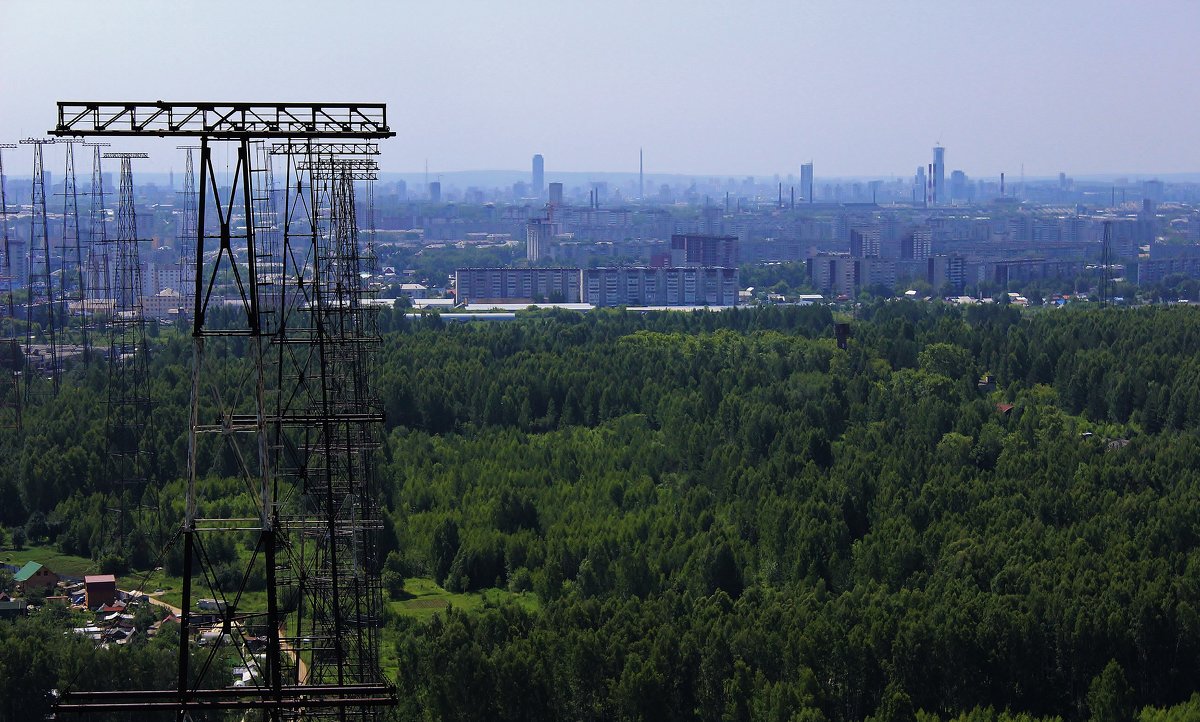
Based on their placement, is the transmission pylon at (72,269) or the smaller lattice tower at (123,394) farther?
the transmission pylon at (72,269)

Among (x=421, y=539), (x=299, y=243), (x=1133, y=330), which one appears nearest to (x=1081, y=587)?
(x=421, y=539)

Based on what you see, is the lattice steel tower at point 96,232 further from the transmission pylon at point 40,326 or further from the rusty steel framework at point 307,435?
the rusty steel framework at point 307,435

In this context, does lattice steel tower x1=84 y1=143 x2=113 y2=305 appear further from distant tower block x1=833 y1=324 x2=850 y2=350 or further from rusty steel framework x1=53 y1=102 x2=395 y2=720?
distant tower block x1=833 y1=324 x2=850 y2=350

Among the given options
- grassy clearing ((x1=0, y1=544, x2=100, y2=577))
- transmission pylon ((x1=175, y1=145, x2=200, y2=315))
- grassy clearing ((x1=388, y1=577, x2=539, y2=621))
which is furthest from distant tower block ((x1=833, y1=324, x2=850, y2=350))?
grassy clearing ((x1=0, y1=544, x2=100, y2=577))

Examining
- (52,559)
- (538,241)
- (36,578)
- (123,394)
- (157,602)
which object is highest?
(123,394)

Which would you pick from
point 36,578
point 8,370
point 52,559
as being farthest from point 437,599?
point 8,370

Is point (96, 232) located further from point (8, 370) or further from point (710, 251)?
point (710, 251)

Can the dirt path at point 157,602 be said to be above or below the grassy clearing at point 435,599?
above

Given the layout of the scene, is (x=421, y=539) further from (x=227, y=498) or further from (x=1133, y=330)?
(x=1133, y=330)

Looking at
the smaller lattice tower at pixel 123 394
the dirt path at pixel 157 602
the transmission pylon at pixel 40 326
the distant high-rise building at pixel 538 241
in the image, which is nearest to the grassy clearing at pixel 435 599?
the dirt path at pixel 157 602
